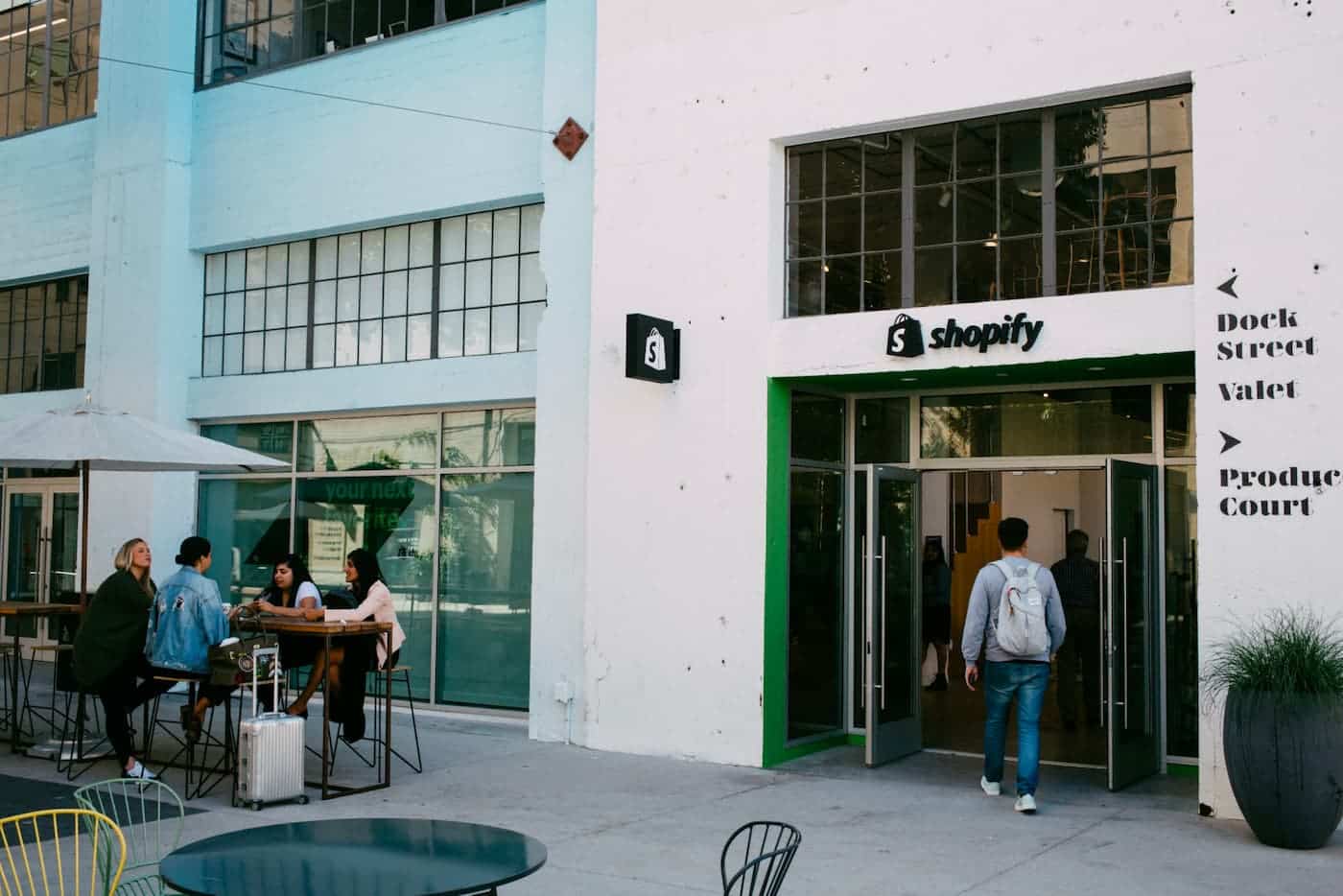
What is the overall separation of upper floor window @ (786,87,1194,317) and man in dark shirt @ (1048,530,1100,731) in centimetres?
261

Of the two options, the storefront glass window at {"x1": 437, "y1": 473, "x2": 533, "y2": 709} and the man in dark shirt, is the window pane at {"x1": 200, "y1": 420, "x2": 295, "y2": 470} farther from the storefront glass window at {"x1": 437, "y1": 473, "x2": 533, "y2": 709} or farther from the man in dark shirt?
the man in dark shirt

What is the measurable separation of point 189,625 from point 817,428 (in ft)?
16.2

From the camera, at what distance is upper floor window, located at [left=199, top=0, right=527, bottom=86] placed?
13.1m

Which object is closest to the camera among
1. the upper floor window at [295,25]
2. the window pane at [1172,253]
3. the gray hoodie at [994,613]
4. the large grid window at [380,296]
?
the gray hoodie at [994,613]

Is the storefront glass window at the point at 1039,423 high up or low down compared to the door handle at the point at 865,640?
up

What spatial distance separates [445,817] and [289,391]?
666 centimetres

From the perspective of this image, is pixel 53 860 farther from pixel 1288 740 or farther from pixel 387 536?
pixel 1288 740

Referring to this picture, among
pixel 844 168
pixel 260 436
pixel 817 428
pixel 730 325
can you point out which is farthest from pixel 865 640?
pixel 260 436

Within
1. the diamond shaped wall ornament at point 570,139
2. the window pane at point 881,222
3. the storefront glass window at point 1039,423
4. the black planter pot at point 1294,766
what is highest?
the diamond shaped wall ornament at point 570,139

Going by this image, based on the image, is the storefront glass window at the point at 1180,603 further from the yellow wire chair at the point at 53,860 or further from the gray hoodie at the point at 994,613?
the yellow wire chair at the point at 53,860

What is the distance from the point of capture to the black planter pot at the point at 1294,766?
23.9 feet

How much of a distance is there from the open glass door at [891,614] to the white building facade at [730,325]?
4 cm

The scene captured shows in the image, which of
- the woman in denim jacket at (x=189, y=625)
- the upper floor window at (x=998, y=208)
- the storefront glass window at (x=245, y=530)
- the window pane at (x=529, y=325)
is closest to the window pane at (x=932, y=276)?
the upper floor window at (x=998, y=208)

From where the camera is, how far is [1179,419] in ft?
32.3
